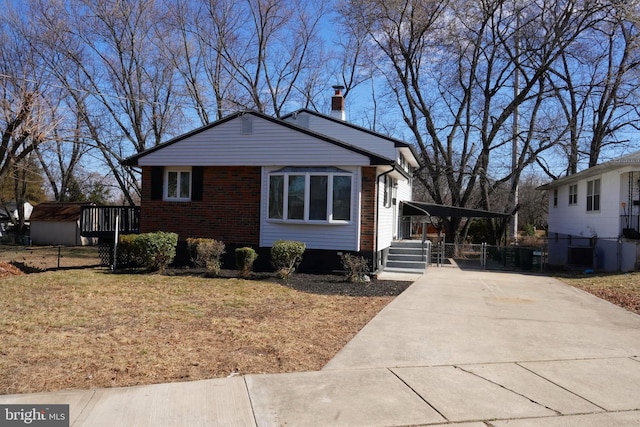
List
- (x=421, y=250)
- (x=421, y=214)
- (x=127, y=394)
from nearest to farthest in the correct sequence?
1. (x=127, y=394)
2. (x=421, y=250)
3. (x=421, y=214)

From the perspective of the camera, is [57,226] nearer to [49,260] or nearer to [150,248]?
[49,260]

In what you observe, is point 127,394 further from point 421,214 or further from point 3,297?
point 421,214

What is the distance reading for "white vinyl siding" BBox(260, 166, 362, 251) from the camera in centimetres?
1348

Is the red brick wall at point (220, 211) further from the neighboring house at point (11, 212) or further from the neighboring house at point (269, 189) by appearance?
the neighboring house at point (11, 212)

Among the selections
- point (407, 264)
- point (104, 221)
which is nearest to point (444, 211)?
point (407, 264)

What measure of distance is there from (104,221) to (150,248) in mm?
4086

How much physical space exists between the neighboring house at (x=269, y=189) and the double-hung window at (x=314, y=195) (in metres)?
0.03

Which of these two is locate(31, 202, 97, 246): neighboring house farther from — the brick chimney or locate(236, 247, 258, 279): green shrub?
locate(236, 247, 258, 279): green shrub

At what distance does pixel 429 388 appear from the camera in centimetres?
484

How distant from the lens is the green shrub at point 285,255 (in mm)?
12531

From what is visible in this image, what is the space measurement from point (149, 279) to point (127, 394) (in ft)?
25.5

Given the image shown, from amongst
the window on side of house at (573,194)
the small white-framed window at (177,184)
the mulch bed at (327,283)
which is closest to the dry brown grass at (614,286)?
the mulch bed at (327,283)

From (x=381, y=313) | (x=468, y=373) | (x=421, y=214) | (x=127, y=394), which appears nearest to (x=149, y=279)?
(x=381, y=313)

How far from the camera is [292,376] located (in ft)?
16.8
